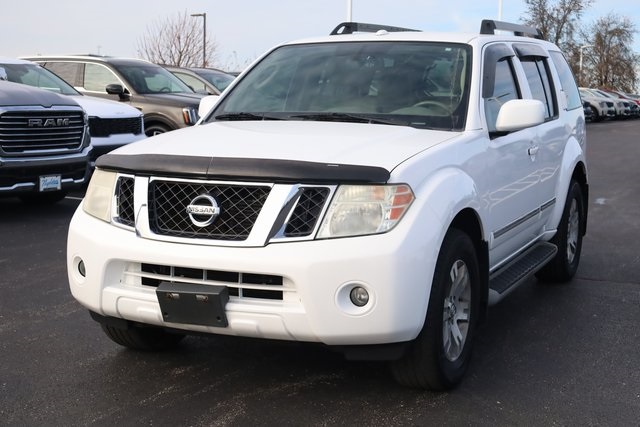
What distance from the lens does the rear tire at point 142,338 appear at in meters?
4.60

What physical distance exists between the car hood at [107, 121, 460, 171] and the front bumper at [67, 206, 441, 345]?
1.25 ft

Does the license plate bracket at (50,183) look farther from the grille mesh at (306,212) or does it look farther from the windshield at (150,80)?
the grille mesh at (306,212)

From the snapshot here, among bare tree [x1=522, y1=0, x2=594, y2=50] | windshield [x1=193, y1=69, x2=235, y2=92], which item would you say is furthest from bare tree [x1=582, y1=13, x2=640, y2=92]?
windshield [x1=193, y1=69, x2=235, y2=92]

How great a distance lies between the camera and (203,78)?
57.1ft

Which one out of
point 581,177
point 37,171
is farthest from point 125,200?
point 37,171

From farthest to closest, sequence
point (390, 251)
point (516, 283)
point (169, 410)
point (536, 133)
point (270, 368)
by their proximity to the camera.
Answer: point (536, 133) → point (516, 283) → point (270, 368) → point (169, 410) → point (390, 251)

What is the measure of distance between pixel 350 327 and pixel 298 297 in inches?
9.8

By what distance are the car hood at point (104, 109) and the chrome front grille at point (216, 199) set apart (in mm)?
7875

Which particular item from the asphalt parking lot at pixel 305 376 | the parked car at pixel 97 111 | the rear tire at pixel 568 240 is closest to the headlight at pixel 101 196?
the asphalt parking lot at pixel 305 376

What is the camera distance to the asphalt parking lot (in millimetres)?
3939

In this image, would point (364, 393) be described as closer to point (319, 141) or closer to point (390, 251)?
point (390, 251)

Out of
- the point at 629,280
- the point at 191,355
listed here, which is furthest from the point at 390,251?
the point at 629,280

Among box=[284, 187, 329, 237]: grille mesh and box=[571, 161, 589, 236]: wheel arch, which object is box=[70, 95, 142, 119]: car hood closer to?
box=[571, 161, 589, 236]: wheel arch

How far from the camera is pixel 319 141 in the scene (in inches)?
164
